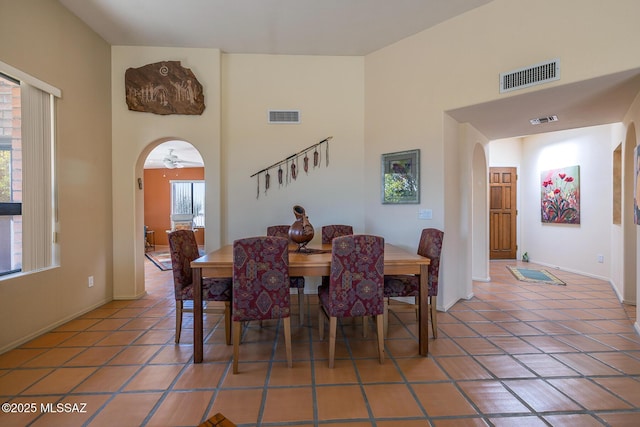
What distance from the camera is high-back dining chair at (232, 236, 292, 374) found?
197 cm

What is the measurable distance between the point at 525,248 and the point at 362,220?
4.42 meters

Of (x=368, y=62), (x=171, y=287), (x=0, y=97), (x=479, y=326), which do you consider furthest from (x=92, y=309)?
(x=368, y=62)

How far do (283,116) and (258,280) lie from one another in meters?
2.58

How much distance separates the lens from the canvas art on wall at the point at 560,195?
16.5 ft

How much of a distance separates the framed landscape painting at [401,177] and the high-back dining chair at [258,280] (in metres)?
1.99

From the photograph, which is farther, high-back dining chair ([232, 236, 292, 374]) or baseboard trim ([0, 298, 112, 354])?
baseboard trim ([0, 298, 112, 354])

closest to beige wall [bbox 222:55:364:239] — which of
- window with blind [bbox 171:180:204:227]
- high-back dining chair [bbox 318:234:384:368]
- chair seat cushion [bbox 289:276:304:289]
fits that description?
chair seat cushion [bbox 289:276:304:289]

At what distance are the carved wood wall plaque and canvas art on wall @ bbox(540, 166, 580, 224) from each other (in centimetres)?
625

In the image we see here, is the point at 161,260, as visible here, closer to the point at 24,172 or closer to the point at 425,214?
the point at 24,172

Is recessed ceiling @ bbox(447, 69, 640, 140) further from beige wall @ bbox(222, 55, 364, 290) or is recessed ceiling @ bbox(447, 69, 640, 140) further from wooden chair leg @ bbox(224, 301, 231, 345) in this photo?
wooden chair leg @ bbox(224, 301, 231, 345)

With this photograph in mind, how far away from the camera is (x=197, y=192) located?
8781mm

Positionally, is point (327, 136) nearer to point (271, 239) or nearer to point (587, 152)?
point (271, 239)

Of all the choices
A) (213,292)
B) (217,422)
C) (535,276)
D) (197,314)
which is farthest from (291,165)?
(535,276)

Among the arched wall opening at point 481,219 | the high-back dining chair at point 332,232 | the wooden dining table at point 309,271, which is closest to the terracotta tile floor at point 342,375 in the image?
the wooden dining table at point 309,271
